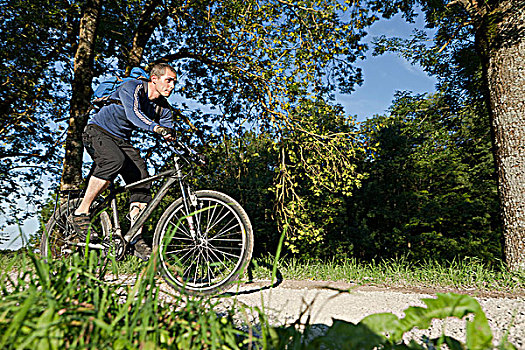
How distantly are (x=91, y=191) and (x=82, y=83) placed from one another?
388 cm

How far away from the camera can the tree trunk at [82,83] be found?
233 inches

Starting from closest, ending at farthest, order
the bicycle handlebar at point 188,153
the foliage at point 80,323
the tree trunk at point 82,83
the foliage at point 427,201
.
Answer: the foliage at point 80,323, the bicycle handlebar at point 188,153, the tree trunk at point 82,83, the foliage at point 427,201

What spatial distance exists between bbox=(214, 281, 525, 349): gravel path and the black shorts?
150 cm

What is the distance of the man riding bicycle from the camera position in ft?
10.5

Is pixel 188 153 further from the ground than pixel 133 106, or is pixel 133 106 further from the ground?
pixel 133 106

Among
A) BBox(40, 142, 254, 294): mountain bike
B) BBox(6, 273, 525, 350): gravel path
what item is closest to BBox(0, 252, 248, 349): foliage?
BBox(6, 273, 525, 350): gravel path

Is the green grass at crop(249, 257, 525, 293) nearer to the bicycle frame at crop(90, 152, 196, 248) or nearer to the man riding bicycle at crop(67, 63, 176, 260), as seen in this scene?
the bicycle frame at crop(90, 152, 196, 248)

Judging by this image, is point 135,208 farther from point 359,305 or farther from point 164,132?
point 359,305

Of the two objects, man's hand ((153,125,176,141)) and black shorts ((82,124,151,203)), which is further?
black shorts ((82,124,151,203))

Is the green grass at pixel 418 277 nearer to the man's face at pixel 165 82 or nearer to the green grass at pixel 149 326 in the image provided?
the man's face at pixel 165 82

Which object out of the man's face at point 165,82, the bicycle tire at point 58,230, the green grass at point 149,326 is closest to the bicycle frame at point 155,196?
the bicycle tire at point 58,230

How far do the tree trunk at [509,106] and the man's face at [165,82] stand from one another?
4135 millimetres

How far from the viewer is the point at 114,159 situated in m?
3.27

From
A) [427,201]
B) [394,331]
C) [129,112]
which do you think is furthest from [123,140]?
[427,201]
